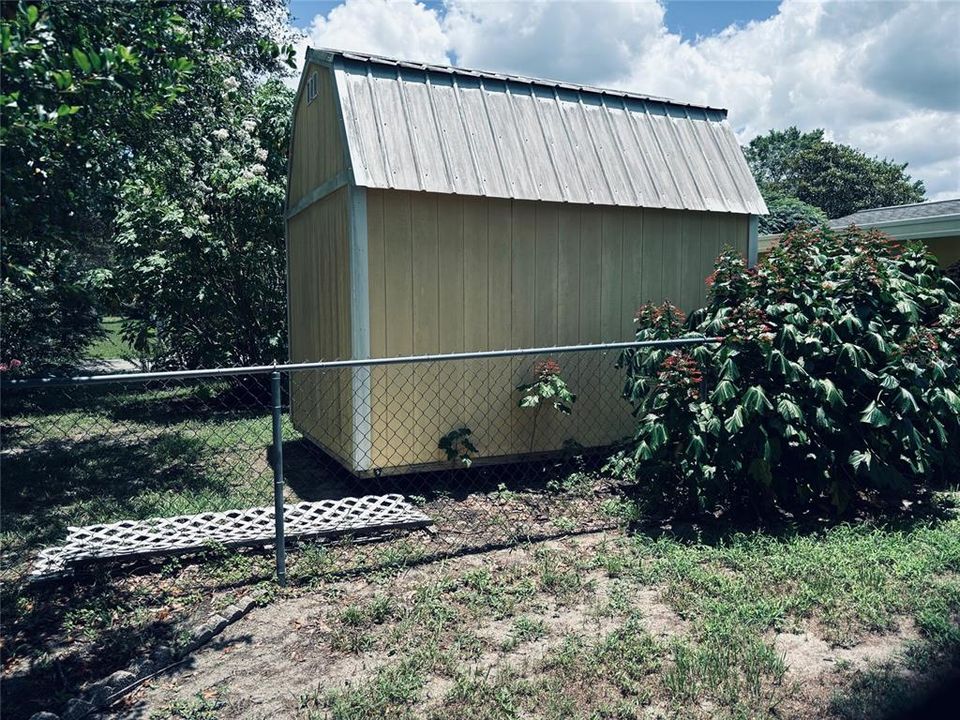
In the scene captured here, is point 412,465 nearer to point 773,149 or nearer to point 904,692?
point 904,692

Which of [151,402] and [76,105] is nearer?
[76,105]

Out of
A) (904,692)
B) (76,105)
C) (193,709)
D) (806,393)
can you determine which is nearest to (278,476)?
(193,709)

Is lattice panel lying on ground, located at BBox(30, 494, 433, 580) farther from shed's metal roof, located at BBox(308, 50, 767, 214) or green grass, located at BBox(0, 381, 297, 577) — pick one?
shed's metal roof, located at BBox(308, 50, 767, 214)

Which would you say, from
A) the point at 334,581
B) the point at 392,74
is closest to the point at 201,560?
the point at 334,581

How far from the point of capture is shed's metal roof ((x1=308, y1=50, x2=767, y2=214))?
16.7 feet

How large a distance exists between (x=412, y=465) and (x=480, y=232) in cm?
180

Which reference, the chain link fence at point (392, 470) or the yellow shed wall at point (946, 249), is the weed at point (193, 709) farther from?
the yellow shed wall at point (946, 249)

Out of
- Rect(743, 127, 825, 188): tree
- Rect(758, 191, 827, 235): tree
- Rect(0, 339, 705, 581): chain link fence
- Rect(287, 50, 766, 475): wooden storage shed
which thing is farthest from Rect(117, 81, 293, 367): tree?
Rect(743, 127, 825, 188): tree

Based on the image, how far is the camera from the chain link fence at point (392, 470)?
430 cm

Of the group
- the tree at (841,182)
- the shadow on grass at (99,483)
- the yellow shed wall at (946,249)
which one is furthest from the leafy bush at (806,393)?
the tree at (841,182)

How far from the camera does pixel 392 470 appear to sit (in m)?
5.17

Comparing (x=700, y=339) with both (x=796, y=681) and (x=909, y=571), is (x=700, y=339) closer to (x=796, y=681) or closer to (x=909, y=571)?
(x=909, y=571)

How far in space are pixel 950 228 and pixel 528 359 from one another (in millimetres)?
4254

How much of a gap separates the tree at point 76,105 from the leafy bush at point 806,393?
3.39 m
